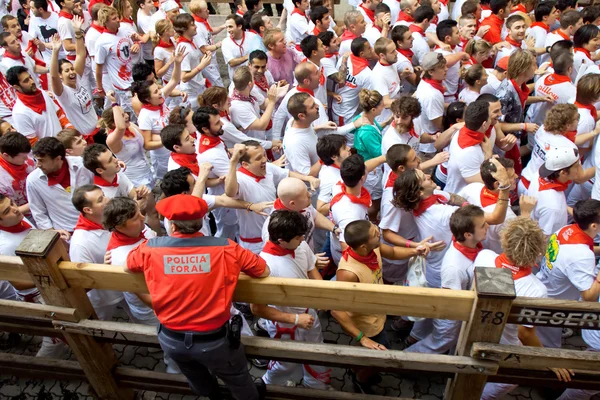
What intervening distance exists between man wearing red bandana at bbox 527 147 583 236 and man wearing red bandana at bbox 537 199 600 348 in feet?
1.42

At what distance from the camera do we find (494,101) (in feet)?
16.1

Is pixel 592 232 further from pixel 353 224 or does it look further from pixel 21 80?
pixel 21 80

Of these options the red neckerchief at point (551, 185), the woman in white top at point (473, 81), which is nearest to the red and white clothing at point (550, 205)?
the red neckerchief at point (551, 185)

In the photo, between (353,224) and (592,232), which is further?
(592,232)

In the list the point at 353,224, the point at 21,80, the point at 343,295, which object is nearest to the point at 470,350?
the point at 343,295

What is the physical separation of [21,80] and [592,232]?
5.76m

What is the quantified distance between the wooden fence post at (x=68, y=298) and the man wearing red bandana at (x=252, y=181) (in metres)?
1.54

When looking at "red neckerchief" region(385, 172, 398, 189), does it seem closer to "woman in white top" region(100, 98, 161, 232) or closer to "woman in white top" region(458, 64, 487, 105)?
"woman in white top" region(458, 64, 487, 105)

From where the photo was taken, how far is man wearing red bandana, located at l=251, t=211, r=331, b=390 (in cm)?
326

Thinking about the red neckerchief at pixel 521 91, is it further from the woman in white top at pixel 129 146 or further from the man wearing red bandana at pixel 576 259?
the woman in white top at pixel 129 146

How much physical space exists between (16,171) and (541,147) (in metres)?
5.16

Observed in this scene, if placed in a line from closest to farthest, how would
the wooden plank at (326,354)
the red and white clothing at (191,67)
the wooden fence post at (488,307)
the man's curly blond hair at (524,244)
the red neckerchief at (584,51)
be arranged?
the wooden fence post at (488,307)
the wooden plank at (326,354)
the man's curly blond hair at (524,244)
the red neckerchief at (584,51)
the red and white clothing at (191,67)

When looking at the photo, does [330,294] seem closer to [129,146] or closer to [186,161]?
[186,161]

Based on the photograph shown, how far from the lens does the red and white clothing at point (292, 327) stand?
3.43 m
